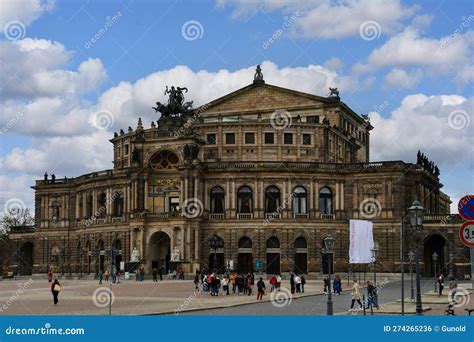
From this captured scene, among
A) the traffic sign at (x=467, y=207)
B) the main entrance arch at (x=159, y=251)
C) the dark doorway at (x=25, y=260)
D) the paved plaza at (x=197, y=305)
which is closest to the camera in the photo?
the traffic sign at (x=467, y=207)

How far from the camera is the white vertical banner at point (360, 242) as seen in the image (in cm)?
4891

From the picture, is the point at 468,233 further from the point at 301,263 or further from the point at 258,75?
the point at 258,75

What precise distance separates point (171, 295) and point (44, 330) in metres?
33.8

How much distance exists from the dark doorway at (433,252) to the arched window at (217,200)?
23950 millimetres

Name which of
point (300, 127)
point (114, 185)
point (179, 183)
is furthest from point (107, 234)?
point (300, 127)

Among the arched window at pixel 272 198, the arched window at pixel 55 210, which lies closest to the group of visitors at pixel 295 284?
the arched window at pixel 272 198

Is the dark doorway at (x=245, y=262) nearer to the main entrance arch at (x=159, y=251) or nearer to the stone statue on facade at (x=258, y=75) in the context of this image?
the main entrance arch at (x=159, y=251)

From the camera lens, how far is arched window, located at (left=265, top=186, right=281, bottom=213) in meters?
92.1

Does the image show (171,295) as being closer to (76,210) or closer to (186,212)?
(186,212)

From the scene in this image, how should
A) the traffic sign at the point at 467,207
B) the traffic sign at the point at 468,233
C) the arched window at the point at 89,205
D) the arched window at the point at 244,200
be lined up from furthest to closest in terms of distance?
the arched window at the point at 89,205, the arched window at the point at 244,200, the traffic sign at the point at 467,207, the traffic sign at the point at 468,233

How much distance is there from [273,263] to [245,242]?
13.2ft

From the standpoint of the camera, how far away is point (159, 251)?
93.9 meters

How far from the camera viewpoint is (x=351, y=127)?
113 m

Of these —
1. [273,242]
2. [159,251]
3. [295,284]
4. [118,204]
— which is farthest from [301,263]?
[295,284]
